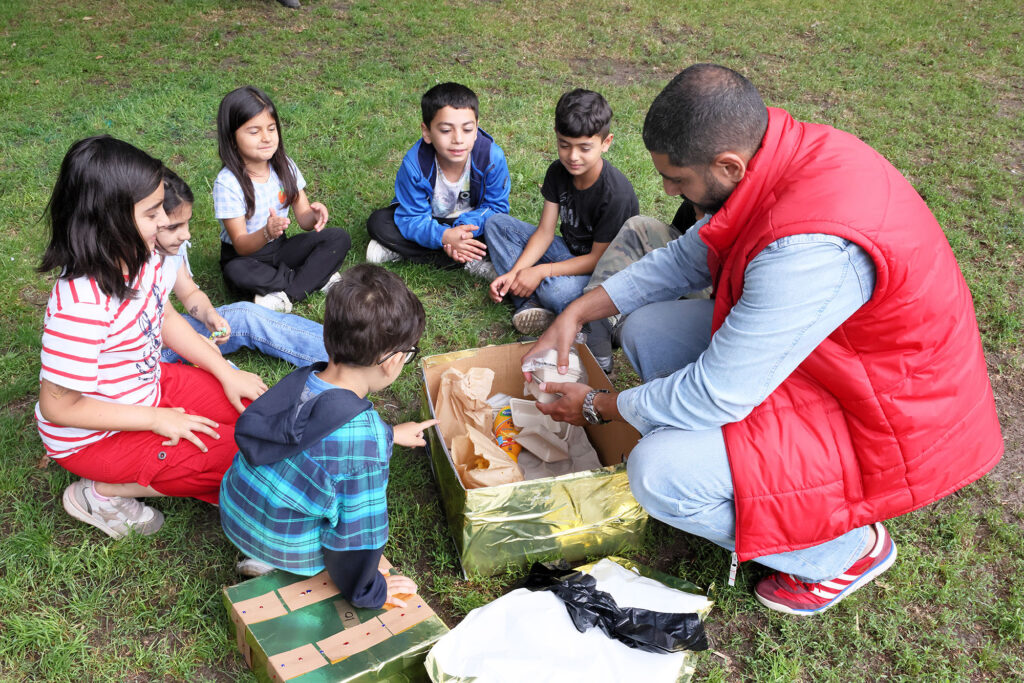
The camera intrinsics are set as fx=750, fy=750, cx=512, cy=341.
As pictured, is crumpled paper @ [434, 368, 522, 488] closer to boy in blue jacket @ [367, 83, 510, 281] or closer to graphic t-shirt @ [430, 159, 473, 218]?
boy in blue jacket @ [367, 83, 510, 281]

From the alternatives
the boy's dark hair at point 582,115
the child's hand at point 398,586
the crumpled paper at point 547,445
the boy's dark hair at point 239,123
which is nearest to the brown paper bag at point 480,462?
the crumpled paper at point 547,445

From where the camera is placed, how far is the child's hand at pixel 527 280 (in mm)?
3322

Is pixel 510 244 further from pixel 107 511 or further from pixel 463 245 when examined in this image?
pixel 107 511

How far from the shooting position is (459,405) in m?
2.71

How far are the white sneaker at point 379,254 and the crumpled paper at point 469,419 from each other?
1.22 meters

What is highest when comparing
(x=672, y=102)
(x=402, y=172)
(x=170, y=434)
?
(x=672, y=102)

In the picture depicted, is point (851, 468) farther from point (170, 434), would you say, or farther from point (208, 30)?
point (208, 30)

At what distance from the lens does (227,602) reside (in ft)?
6.39

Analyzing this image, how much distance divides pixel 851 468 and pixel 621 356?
1428 millimetres

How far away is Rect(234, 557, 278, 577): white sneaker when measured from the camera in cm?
218

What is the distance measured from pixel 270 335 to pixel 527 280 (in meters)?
1.12

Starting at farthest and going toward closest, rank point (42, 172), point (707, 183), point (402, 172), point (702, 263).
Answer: point (42, 172)
point (402, 172)
point (702, 263)
point (707, 183)

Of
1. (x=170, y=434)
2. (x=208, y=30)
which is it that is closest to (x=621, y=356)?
(x=170, y=434)

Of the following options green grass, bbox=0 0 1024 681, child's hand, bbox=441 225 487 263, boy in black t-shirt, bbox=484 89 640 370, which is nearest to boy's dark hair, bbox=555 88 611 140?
boy in black t-shirt, bbox=484 89 640 370
